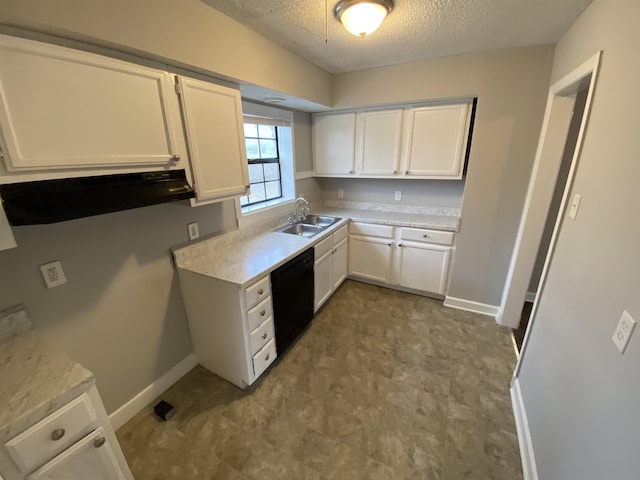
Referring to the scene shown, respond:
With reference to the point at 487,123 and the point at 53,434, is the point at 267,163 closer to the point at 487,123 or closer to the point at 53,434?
the point at 487,123

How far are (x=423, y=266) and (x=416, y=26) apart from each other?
2.13 m

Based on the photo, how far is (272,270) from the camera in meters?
1.87

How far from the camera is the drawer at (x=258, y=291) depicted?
5.57 ft

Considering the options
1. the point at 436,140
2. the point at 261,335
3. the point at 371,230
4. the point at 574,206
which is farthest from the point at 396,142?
the point at 261,335

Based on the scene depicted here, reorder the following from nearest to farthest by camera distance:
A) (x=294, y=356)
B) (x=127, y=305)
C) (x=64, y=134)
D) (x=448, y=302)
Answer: (x=64, y=134), (x=127, y=305), (x=294, y=356), (x=448, y=302)

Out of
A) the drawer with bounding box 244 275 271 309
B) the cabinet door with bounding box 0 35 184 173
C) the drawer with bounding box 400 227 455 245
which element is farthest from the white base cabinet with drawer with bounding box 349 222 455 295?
the cabinet door with bounding box 0 35 184 173

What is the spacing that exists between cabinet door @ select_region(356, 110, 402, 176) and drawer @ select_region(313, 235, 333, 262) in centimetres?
99

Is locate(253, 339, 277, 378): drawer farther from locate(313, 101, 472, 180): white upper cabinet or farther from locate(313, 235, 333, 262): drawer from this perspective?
locate(313, 101, 472, 180): white upper cabinet

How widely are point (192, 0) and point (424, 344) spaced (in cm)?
289

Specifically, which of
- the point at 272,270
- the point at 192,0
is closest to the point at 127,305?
the point at 272,270

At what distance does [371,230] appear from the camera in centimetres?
305

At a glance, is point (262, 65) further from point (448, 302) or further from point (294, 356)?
point (448, 302)

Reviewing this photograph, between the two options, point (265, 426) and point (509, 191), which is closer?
point (265, 426)

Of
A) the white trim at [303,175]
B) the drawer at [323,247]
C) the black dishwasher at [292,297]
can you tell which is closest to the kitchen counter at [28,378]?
the black dishwasher at [292,297]
